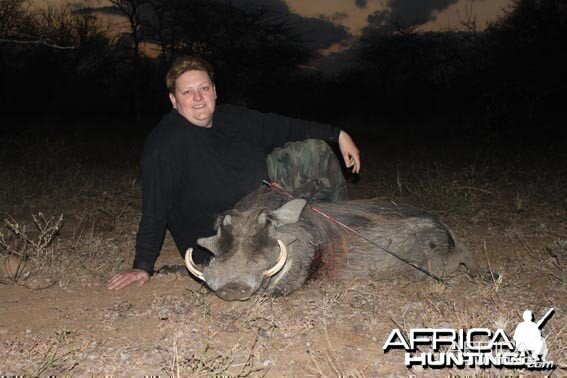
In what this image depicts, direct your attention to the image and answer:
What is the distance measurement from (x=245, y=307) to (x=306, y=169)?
1.07 metres

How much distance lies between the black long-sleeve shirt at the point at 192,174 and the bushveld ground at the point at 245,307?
249 millimetres

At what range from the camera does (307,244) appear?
2.43m

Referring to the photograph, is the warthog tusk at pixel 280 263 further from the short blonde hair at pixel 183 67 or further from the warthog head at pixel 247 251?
the short blonde hair at pixel 183 67

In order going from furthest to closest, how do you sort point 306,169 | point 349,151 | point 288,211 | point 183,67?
point 306,169, point 349,151, point 183,67, point 288,211

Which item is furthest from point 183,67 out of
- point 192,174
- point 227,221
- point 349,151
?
point 349,151

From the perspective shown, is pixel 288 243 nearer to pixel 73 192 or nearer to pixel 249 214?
pixel 249 214

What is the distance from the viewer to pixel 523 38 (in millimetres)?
8219

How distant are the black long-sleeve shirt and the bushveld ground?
0.82 ft

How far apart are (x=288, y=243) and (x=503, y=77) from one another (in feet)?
22.9

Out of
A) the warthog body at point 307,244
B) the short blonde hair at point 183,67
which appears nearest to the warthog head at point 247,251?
the warthog body at point 307,244

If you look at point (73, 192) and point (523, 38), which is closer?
point (73, 192)

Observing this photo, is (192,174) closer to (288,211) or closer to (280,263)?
(288,211)

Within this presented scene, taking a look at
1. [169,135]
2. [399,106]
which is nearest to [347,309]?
[169,135]

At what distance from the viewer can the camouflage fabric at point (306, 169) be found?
299 centimetres
